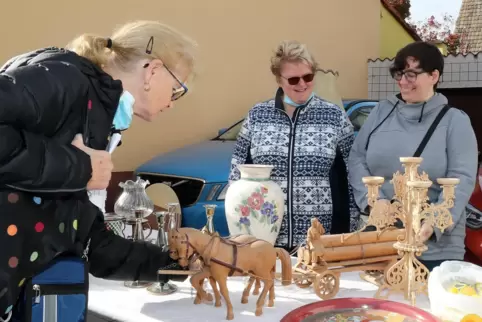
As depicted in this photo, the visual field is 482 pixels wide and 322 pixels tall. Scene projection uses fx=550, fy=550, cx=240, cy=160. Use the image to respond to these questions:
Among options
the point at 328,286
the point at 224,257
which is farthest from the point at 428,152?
the point at 224,257

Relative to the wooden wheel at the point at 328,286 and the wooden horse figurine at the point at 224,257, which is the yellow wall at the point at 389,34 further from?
the wooden horse figurine at the point at 224,257

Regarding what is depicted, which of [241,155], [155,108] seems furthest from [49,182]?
[241,155]

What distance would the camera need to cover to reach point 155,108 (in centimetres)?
138

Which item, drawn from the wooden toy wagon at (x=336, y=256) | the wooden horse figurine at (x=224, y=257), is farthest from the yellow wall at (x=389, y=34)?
the wooden horse figurine at (x=224, y=257)

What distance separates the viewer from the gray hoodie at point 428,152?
1.84 metres

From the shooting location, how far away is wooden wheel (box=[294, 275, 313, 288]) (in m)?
1.50

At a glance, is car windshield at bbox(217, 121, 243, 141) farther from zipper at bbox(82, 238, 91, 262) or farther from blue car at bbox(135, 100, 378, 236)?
zipper at bbox(82, 238, 91, 262)

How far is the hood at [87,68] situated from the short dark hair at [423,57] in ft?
3.68

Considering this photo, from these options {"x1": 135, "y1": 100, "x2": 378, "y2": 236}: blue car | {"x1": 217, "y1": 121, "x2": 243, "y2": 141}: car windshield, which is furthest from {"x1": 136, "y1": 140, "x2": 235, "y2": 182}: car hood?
{"x1": 217, "y1": 121, "x2": 243, "y2": 141}: car windshield

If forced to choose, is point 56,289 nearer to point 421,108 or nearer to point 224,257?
point 224,257

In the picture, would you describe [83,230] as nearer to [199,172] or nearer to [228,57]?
[199,172]

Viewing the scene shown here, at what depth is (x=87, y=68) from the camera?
1193 mm

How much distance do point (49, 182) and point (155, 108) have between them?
1.24 feet

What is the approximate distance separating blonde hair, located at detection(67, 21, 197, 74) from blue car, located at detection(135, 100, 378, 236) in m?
1.88
